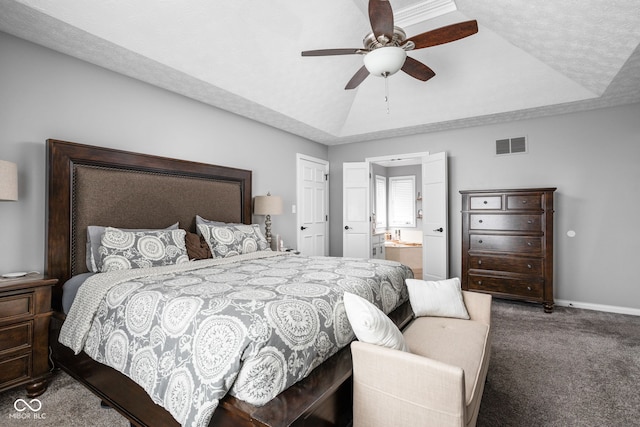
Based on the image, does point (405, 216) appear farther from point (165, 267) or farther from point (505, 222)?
point (165, 267)

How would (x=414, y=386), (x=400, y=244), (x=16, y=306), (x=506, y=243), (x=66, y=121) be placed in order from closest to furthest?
(x=414, y=386), (x=16, y=306), (x=66, y=121), (x=506, y=243), (x=400, y=244)

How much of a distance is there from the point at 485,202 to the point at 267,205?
2855 millimetres

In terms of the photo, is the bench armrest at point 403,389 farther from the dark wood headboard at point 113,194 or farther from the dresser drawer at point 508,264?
the dresser drawer at point 508,264

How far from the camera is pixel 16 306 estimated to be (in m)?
2.11

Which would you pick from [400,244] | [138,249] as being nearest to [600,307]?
[400,244]

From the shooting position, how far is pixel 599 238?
403cm

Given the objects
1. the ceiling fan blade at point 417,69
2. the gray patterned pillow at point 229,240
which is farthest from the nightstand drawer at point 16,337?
the ceiling fan blade at point 417,69

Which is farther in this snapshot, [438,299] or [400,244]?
[400,244]

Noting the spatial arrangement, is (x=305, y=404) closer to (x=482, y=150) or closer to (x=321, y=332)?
(x=321, y=332)

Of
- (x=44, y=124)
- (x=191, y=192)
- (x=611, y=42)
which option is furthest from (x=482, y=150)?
(x=44, y=124)

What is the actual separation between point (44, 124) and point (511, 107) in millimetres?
4917

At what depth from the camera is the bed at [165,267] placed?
1.39 meters

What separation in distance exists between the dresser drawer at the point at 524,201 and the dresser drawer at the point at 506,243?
376 millimetres

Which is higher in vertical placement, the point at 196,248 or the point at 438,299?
the point at 196,248
